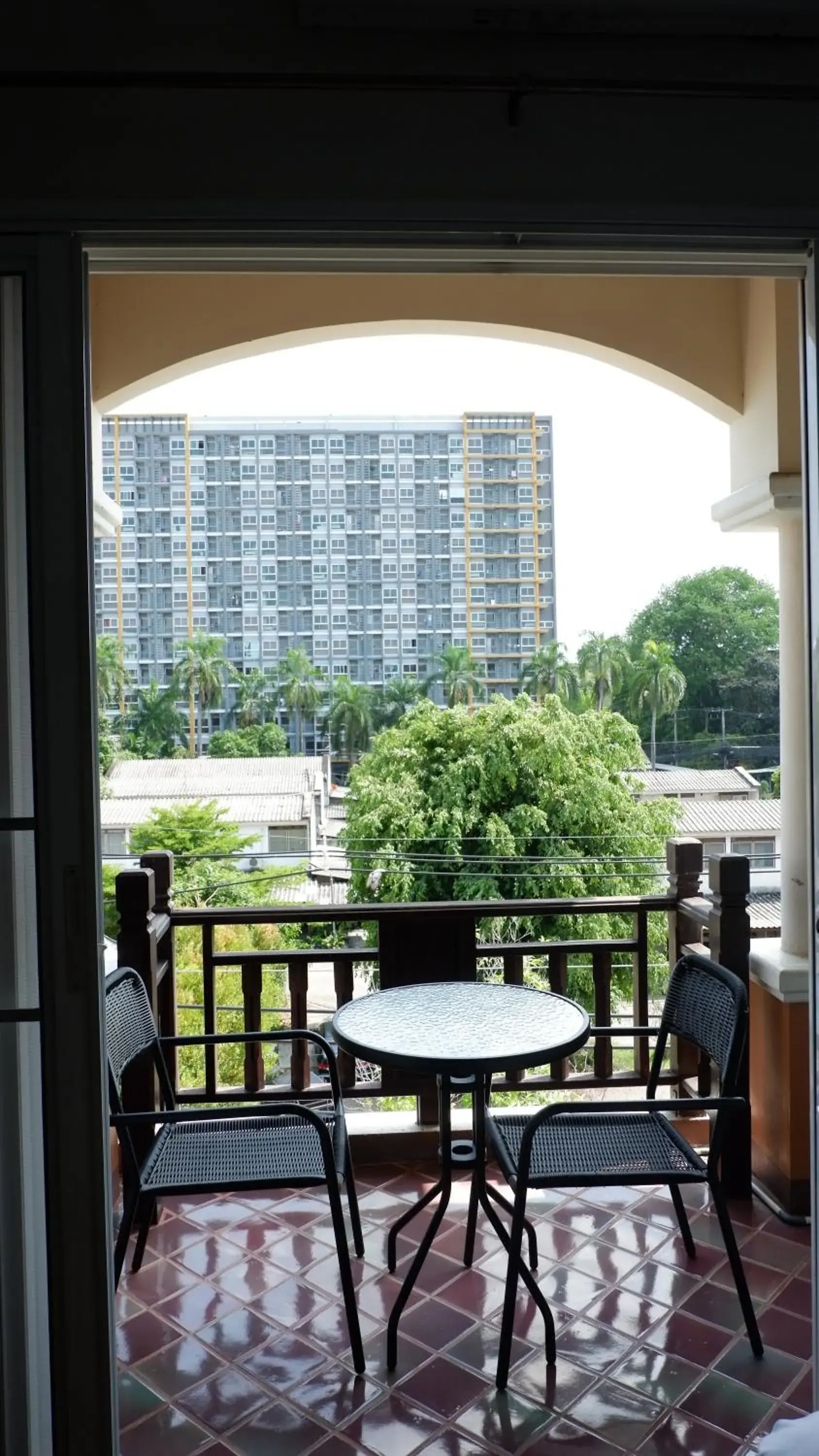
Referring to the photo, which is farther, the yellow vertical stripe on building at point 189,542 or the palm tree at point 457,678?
the palm tree at point 457,678

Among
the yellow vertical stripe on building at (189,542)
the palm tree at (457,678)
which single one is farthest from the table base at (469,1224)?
the palm tree at (457,678)

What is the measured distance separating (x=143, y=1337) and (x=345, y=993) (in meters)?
1.23

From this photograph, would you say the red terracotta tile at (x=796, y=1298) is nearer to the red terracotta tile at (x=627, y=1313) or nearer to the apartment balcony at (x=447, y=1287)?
the apartment balcony at (x=447, y=1287)

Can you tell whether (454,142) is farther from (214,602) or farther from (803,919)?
(214,602)

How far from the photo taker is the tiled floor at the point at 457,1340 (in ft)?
6.09

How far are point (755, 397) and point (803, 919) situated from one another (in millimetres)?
1501

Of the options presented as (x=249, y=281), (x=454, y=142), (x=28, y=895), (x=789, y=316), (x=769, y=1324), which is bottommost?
(x=769, y=1324)

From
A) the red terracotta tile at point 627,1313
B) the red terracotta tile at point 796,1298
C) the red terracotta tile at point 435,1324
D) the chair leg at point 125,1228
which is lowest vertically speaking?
the red terracotta tile at point 796,1298

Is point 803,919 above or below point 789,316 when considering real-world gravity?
below

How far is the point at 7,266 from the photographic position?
1.51 metres

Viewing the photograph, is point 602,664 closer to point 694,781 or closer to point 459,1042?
point 694,781

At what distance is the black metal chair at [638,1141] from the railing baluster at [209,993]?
97cm

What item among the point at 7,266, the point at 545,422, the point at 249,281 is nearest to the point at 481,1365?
the point at 7,266

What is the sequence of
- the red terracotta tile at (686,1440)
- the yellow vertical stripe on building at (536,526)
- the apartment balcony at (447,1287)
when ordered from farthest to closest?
the yellow vertical stripe on building at (536,526), the apartment balcony at (447,1287), the red terracotta tile at (686,1440)
